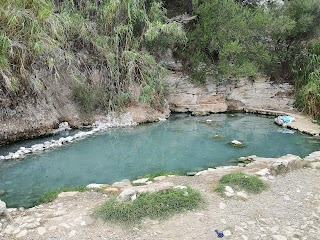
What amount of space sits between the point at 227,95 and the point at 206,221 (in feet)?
31.4

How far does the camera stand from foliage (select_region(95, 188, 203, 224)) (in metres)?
4.22

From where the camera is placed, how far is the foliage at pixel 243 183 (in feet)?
16.3

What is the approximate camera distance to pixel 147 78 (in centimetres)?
1079

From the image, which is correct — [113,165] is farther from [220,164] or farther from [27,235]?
[27,235]

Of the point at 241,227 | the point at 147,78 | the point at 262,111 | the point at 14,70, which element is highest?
the point at 14,70

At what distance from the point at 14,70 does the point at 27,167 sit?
8.34 ft

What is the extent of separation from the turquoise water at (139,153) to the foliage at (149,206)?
1790 mm

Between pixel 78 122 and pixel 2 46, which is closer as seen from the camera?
pixel 2 46

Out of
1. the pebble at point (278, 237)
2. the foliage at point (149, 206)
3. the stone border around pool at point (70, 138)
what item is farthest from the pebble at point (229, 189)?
the stone border around pool at point (70, 138)

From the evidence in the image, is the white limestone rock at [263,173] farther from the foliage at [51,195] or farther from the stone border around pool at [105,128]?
the stone border around pool at [105,128]

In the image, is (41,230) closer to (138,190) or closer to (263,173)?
(138,190)

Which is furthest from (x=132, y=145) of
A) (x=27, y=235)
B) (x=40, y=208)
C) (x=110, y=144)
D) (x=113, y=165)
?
(x=27, y=235)

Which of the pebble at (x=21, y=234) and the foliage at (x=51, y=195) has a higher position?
the pebble at (x=21, y=234)

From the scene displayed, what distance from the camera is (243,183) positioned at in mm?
5090
